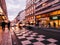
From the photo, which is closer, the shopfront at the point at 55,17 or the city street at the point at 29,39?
the city street at the point at 29,39

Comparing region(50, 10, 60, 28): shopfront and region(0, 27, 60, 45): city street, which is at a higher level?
region(50, 10, 60, 28): shopfront

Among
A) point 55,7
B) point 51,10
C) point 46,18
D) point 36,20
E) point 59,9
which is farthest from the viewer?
point 36,20

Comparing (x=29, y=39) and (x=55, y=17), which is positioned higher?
(x=55, y=17)

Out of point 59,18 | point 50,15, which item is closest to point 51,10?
point 50,15

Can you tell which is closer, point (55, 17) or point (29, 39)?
point (29, 39)

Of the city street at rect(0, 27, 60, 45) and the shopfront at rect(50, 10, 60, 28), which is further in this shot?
the shopfront at rect(50, 10, 60, 28)

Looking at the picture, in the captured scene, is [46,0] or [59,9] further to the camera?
[46,0]

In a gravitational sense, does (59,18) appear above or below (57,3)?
below

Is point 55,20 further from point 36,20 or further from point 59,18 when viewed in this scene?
point 36,20

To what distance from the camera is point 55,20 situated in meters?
30.8

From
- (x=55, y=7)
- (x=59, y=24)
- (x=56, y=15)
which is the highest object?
(x=55, y=7)

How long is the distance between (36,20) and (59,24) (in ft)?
61.2

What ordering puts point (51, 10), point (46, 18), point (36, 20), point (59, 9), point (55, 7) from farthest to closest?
point (36, 20)
point (46, 18)
point (51, 10)
point (55, 7)
point (59, 9)

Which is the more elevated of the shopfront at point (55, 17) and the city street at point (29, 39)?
the shopfront at point (55, 17)
